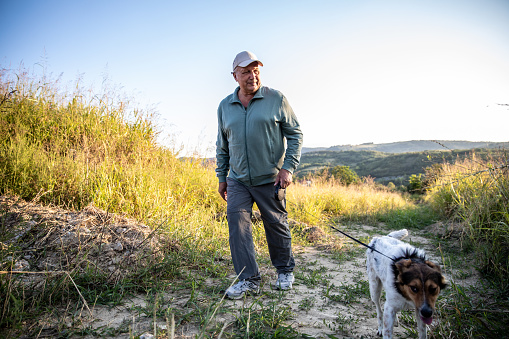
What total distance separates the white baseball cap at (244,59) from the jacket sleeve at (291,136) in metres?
0.58

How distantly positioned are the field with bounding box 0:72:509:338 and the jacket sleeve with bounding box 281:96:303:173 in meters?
1.49

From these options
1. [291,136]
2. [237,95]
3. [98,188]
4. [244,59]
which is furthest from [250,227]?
[98,188]

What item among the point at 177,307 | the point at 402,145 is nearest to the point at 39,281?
the point at 177,307

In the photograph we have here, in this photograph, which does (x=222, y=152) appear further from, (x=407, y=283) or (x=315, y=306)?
(x=407, y=283)

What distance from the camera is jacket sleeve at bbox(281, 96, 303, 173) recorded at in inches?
125

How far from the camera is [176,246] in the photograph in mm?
3588

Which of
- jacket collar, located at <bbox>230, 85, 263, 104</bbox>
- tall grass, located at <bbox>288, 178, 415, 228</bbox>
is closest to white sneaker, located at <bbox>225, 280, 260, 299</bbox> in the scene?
jacket collar, located at <bbox>230, 85, 263, 104</bbox>

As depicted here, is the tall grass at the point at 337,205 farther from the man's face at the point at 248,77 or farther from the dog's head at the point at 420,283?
the dog's head at the point at 420,283

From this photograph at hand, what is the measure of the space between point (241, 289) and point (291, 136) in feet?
5.94

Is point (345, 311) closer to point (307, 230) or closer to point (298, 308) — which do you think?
point (298, 308)

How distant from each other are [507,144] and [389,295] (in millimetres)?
3689

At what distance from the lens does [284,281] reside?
318cm

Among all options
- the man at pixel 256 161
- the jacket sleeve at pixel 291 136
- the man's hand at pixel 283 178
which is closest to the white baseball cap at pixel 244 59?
the man at pixel 256 161

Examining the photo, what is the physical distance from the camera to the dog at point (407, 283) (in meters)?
1.74
